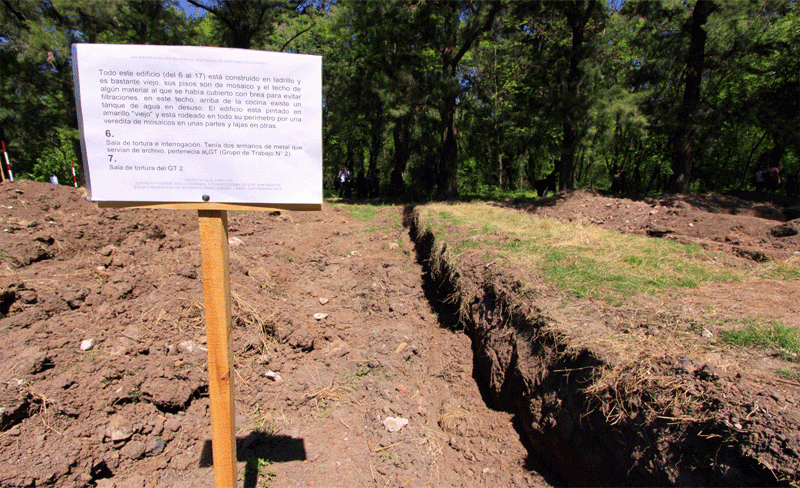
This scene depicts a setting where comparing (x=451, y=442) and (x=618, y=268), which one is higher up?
(x=618, y=268)

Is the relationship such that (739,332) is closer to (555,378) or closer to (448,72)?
(555,378)

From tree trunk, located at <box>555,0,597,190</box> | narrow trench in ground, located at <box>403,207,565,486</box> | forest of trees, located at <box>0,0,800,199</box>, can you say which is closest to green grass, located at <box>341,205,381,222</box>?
narrow trench in ground, located at <box>403,207,565,486</box>

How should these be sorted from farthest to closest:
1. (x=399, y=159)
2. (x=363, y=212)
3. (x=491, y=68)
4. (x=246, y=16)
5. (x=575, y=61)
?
(x=491, y=68)
(x=399, y=159)
(x=246, y=16)
(x=363, y=212)
(x=575, y=61)

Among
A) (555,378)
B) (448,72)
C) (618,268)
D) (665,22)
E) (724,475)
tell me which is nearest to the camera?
(724,475)

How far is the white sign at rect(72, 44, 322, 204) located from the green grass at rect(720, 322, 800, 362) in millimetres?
2972

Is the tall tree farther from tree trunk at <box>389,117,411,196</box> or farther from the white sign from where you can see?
the white sign

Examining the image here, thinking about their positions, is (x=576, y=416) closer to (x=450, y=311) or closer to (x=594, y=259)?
(x=594, y=259)

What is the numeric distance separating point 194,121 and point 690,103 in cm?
1166

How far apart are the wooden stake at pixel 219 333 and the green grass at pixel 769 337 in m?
3.12

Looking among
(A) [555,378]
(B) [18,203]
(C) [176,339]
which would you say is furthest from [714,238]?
(B) [18,203]

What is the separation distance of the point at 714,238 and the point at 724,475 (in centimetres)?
593

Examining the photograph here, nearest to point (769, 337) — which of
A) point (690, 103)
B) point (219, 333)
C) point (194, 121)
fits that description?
point (219, 333)

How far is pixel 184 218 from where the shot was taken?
269 inches

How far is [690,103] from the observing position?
9.74 m
